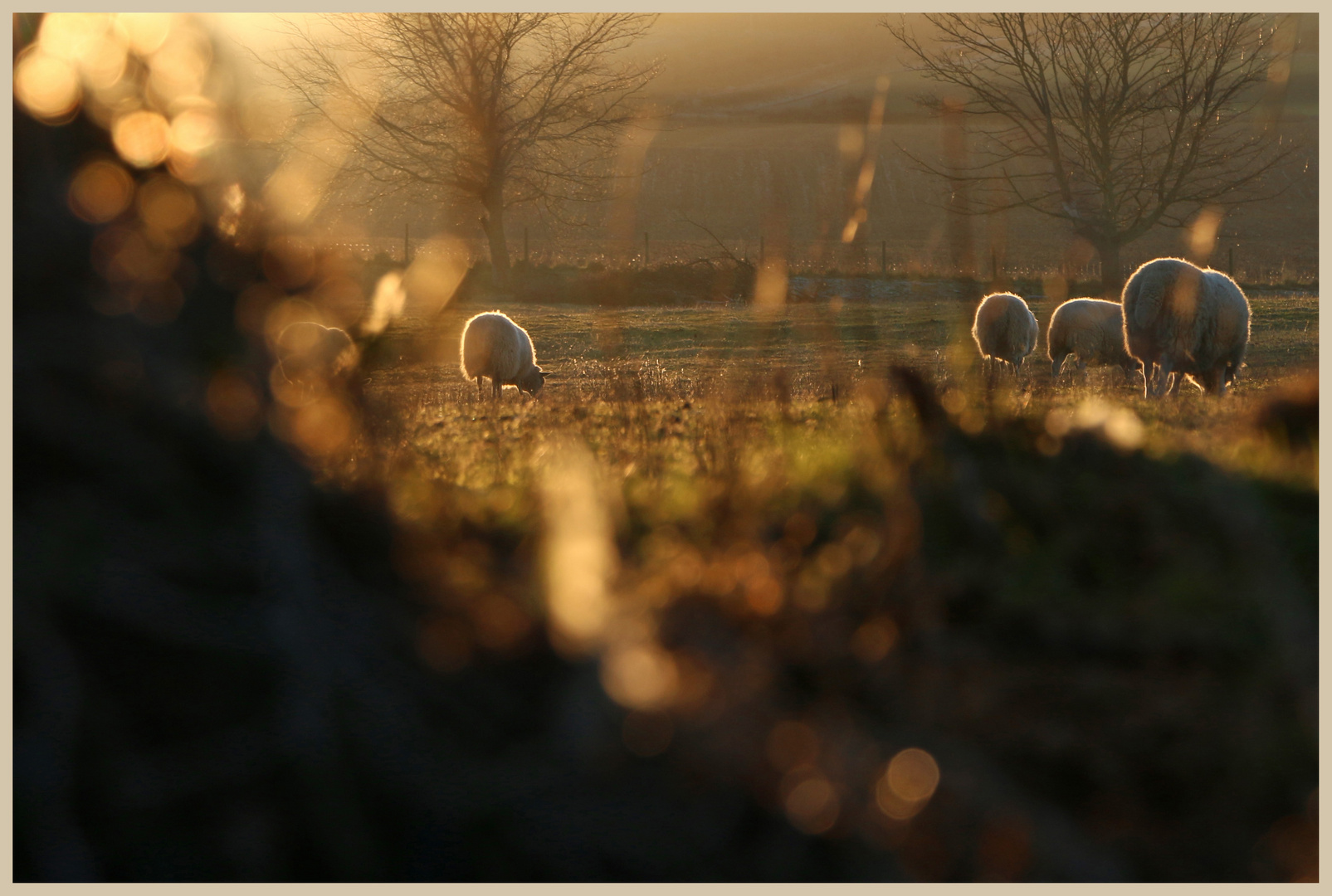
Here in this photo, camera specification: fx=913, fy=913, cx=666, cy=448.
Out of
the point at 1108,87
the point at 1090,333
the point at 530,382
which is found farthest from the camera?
the point at 1108,87

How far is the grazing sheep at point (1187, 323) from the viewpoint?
9688 millimetres

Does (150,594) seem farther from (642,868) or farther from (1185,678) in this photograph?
(1185,678)

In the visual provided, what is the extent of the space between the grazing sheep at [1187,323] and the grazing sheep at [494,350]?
24.8 feet

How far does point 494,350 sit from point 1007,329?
8.16 meters

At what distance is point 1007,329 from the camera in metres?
14.7

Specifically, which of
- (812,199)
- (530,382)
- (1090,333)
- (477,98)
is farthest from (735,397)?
(812,199)

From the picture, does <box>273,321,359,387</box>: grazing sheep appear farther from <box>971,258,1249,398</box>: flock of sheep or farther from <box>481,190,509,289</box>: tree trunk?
<box>481,190,509,289</box>: tree trunk

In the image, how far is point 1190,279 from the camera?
9.66m

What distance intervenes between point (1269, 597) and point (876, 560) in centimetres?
126

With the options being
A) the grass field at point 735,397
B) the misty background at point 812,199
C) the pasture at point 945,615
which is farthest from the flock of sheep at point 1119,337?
the misty background at point 812,199

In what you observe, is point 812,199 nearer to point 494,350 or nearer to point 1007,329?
point 1007,329

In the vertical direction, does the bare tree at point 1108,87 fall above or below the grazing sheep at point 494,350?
above

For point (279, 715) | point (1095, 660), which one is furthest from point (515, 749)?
point (1095, 660)

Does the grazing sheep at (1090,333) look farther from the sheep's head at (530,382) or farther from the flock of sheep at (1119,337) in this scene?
the sheep's head at (530,382)
